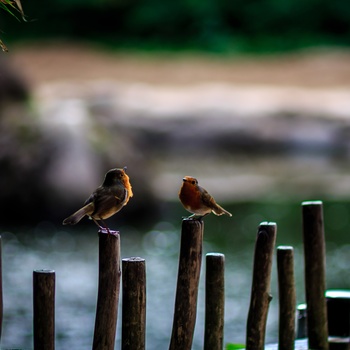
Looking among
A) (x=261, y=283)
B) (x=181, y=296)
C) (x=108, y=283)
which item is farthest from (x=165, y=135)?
(x=108, y=283)

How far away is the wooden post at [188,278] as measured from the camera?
3475mm

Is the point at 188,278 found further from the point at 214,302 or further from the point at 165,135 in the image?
the point at 165,135

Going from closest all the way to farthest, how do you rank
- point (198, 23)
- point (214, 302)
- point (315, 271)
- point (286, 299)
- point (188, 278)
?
point (188, 278) → point (214, 302) → point (286, 299) → point (315, 271) → point (198, 23)

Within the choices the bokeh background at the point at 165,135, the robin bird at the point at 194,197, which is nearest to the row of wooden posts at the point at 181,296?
the robin bird at the point at 194,197

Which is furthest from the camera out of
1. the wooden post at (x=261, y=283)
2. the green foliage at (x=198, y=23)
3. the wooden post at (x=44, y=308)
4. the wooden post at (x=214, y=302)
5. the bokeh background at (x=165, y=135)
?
the green foliage at (x=198, y=23)

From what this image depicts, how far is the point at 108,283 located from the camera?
338cm

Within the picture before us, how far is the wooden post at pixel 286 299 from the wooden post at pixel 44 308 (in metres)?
1.01

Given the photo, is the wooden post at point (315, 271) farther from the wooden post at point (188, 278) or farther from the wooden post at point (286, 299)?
the wooden post at point (188, 278)

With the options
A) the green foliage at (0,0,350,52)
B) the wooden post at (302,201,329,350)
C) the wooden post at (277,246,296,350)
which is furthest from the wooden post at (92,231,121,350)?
the green foliage at (0,0,350,52)

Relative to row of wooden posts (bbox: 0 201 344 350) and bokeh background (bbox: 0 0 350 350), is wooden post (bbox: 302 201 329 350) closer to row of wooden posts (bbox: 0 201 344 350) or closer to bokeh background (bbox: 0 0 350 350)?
row of wooden posts (bbox: 0 201 344 350)

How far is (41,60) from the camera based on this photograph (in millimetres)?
21641

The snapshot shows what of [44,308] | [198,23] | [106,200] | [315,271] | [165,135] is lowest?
[44,308]

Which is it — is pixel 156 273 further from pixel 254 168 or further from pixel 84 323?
pixel 254 168

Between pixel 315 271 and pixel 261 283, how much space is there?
1.49ft
